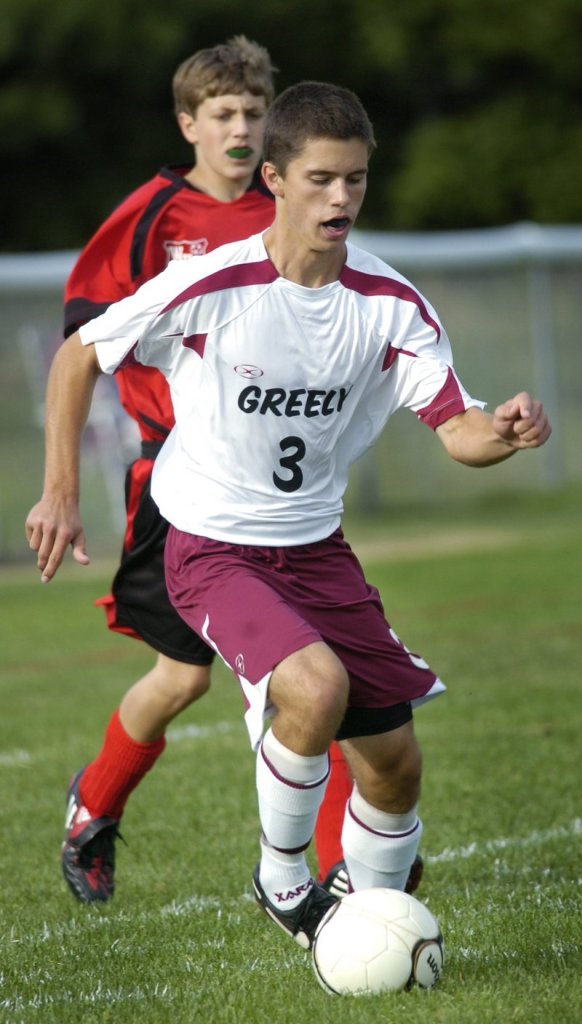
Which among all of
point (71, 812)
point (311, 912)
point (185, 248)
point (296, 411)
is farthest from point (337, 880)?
point (185, 248)

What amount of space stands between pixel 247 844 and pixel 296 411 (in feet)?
5.96

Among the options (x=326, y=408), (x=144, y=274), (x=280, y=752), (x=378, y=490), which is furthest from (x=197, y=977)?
(x=378, y=490)

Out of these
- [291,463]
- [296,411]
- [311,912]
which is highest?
[296,411]

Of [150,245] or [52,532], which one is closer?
[52,532]

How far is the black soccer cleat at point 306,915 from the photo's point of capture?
3604 mm

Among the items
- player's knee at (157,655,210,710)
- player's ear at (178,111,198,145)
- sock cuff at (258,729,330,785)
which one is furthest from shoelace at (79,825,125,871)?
player's ear at (178,111,198,145)

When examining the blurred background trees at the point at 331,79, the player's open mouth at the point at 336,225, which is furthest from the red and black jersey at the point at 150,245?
the blurred background trees at the point at 331,79

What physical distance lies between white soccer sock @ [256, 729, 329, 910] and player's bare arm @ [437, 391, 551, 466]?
79cm

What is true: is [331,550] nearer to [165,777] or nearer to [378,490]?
[165,777]

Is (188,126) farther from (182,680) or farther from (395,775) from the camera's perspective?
A: (395,775)

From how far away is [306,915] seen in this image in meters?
3.62

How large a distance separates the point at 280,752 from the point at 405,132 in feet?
97.3

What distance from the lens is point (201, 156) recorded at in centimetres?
498

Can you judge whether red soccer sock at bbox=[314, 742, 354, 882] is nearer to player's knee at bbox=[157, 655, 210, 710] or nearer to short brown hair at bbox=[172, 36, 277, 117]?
player's knee at bbox=[157, 655, 210, 710]
